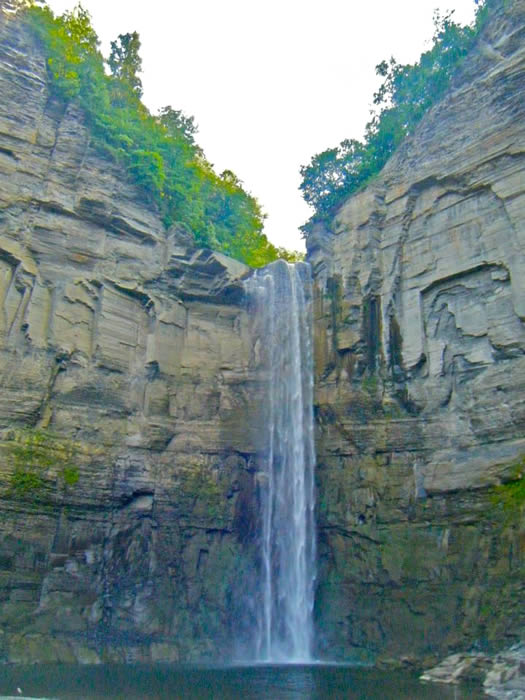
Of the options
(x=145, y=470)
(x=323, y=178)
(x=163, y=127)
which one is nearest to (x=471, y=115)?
(x=323, y=178)

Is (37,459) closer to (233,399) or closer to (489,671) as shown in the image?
(233,399)

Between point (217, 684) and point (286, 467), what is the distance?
10589 mm

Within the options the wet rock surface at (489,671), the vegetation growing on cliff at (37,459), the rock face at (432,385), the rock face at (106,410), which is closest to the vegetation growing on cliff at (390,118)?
the rock face at (432,385)

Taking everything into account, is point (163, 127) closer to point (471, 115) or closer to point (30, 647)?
point (471, 115)

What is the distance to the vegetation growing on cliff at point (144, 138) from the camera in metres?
28.6

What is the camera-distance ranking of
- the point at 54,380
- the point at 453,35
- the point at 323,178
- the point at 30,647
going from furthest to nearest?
the point at 323,178, the point at 453,35, the point at 54,380, the point at 30,647

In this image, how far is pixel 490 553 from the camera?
20625 mm

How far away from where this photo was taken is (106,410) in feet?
82.3

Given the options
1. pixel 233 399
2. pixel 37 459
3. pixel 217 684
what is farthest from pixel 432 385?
pixel 37 459

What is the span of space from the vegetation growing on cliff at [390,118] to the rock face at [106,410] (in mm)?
6624

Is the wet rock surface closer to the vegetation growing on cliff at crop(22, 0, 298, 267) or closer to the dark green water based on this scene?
the dark green water

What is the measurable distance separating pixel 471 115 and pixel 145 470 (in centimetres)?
1717

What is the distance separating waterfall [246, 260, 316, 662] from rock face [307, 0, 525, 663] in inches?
24.3

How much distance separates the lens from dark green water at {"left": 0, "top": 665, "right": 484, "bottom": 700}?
14797 mm
